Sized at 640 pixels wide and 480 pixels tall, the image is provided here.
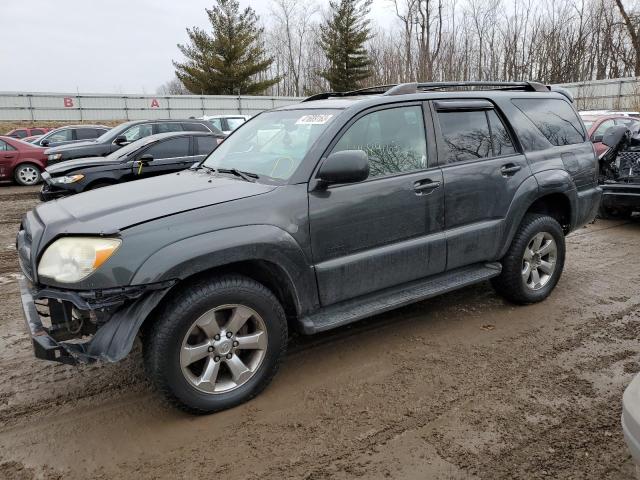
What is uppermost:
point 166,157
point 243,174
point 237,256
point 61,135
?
point 61,135

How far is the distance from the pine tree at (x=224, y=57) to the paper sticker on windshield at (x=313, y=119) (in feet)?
136

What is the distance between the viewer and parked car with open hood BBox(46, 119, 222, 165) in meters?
11.5

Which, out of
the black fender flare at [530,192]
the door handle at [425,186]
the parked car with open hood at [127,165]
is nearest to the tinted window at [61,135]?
the parked car with open hood at [127,165]

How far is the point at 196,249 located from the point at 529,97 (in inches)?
137

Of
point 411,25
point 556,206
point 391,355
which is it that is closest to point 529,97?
point 556,206

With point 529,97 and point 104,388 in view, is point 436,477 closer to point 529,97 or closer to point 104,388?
point 104,388

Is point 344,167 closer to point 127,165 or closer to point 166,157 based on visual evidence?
point 127,165

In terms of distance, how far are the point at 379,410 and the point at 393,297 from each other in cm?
89

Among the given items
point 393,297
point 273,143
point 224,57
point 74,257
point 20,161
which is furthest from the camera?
point 224,57

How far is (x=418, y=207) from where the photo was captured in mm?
3691

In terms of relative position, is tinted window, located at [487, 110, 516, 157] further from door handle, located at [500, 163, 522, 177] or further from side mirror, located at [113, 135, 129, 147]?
side mirror, located at [113, 135, 129, 147]

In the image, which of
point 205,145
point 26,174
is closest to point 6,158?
point 26,174

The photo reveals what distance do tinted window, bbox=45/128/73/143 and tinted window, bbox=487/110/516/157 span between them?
16.7 m

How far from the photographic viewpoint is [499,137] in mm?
4312
